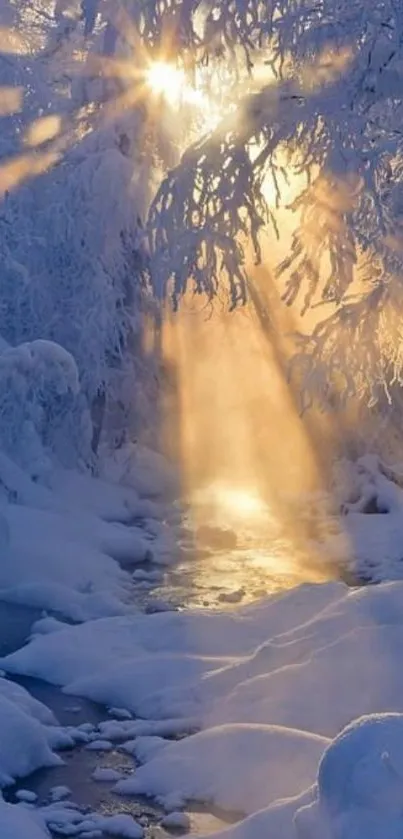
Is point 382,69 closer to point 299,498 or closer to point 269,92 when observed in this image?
point 269,92

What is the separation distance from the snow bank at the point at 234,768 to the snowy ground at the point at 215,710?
0.03 ft

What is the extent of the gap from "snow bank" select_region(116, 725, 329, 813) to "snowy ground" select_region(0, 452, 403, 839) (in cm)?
1

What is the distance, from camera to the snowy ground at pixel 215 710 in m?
4.58

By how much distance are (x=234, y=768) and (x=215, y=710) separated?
1.27 m

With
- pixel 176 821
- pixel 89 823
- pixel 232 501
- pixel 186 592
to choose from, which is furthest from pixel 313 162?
pixel 232 501

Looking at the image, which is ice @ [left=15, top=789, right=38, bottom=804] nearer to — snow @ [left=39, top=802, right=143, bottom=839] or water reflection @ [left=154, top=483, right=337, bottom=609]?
snow @ [left=39, top=802, right=143, bottom=839]

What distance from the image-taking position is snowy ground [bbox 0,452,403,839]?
4578mm

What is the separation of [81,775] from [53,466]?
1128cm

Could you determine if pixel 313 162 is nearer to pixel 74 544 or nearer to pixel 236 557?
pixel 74 544

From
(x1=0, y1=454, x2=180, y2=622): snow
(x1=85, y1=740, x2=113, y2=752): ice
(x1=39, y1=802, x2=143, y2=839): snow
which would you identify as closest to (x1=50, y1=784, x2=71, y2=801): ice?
(x1=39, y1=802, x2=143, y2=839): snow

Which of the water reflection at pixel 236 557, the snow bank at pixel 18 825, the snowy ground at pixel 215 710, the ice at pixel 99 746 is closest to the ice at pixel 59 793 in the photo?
the snowy ground at pixel 215 710

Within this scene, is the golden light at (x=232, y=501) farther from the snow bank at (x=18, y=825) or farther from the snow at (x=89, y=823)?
the snow bank at (x=18, y=825)

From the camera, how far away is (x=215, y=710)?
8.53 metres

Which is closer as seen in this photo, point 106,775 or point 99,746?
point 106,775
